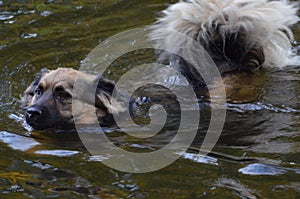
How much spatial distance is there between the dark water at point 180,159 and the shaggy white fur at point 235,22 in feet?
1.18

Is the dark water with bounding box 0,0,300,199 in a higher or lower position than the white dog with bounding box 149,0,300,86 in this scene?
lower

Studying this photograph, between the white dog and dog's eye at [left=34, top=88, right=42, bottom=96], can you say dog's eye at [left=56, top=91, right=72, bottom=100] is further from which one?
the white dog

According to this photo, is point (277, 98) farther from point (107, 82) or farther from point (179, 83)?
point (107, 82)

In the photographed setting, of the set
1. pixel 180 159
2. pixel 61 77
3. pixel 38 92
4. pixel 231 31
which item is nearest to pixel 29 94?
pixel 38 92

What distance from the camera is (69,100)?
5.75 m

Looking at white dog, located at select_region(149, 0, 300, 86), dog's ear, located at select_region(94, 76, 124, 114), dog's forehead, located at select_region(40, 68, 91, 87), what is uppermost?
white dog, located at select_region(149, 0, 300, 86)

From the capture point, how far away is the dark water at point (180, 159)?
143 inches

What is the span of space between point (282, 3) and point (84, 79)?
7.73ft

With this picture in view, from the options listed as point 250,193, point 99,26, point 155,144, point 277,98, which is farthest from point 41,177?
point 99,26

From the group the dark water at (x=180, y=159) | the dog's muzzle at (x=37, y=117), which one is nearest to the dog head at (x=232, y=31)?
the dark water at (x=180, y=159)

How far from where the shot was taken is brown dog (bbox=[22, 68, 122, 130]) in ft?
18.2

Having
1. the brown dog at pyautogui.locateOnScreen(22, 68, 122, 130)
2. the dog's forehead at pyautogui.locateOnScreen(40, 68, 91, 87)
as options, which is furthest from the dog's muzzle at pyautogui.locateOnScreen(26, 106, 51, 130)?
the dog's forehead at pyautogui.locateOnScreen(40, 68, 91, 87)

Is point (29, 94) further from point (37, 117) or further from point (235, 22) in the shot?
point (235, 22)

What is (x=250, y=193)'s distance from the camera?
348cm
